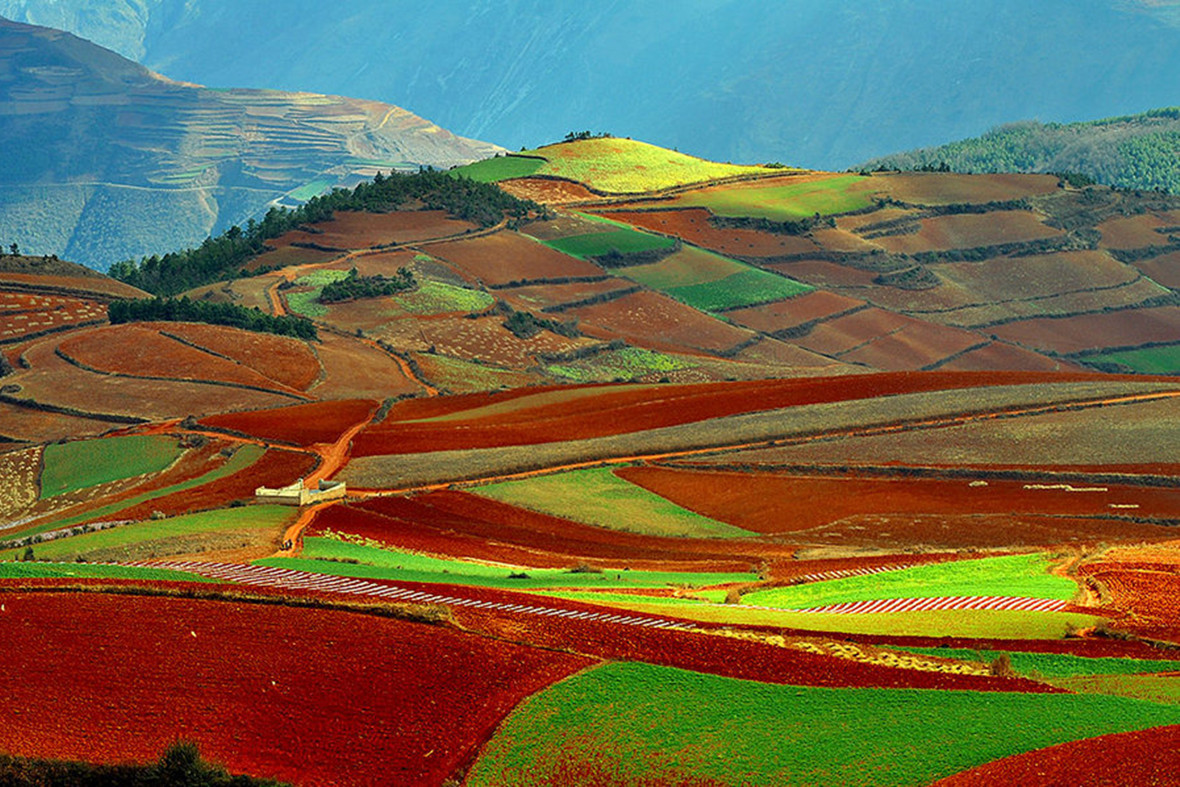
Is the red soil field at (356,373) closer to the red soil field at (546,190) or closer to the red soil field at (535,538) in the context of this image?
the red soil field at (535,538)

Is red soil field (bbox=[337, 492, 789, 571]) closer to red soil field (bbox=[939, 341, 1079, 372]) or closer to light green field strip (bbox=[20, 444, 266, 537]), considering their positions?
light green field strip (bbox=[20, 444, 266, 537])

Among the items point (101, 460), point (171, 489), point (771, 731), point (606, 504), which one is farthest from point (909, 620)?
point (101, 460)

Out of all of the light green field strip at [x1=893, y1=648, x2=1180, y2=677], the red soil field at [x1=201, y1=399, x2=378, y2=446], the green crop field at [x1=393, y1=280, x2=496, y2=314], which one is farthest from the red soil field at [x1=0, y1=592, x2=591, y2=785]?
the green crop field at [x1=393, y1=280, x2=496, y2=314]

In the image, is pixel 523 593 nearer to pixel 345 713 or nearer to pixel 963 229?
pixel 345 713

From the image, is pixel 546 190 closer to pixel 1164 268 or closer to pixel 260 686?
pixel 1164 268

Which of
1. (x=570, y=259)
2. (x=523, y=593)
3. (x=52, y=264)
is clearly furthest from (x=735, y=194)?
(x=523, y=593)

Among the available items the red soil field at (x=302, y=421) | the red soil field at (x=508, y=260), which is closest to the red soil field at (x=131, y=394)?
the red soil field at (x=302, y=421)
